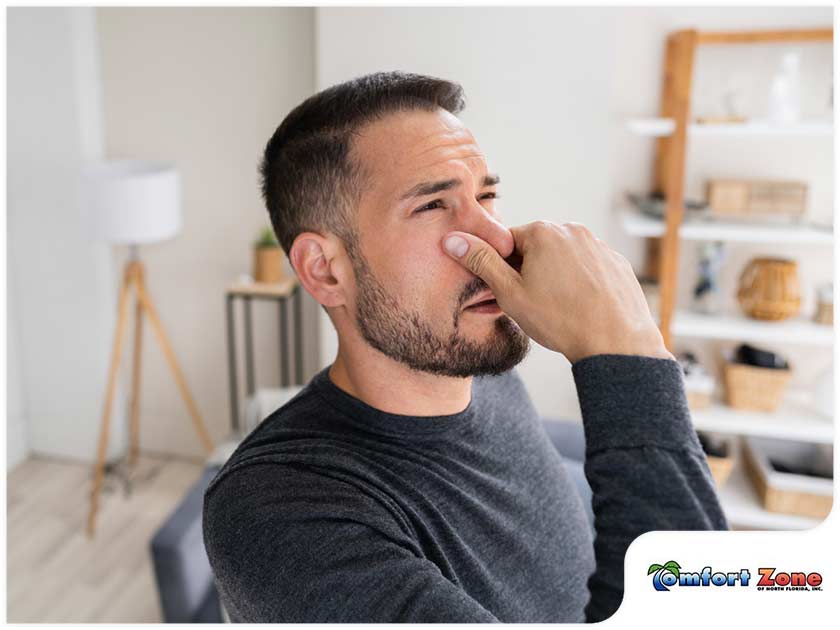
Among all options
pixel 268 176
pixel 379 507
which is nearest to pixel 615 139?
pixel 268 176

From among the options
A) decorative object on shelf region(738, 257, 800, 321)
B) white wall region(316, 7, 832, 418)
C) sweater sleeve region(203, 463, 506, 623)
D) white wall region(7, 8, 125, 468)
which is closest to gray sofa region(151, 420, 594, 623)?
white wall region(316, 7, 832, 418)

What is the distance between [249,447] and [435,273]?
0.28 meters

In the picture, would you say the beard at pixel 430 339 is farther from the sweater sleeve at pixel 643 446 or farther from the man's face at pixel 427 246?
the sweater sleeve at pixel 643 446

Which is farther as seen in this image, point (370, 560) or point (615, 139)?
point (615, 139)

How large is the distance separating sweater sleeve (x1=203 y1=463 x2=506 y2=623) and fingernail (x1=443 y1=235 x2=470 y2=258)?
0.79ft

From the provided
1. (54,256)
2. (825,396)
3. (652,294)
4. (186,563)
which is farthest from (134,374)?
(825,396)

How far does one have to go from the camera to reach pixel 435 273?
0.70 m

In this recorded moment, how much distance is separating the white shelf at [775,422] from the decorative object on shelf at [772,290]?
247mm

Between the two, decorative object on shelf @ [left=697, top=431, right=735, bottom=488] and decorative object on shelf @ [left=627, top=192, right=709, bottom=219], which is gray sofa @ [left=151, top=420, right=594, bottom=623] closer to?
decorative object on shelf @ [left=697, top=431, right=735, bottom=488]

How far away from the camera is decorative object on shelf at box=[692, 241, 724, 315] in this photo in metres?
1.99

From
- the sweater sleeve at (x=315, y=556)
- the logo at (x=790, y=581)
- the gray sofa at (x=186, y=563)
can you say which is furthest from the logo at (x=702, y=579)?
the gray sofa at (x=186, y=563)

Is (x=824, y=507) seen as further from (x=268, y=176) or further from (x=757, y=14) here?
(x=268, y=176)

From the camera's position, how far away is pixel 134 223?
227 cm

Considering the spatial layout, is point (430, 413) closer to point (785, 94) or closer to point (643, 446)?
point (643, 446)
